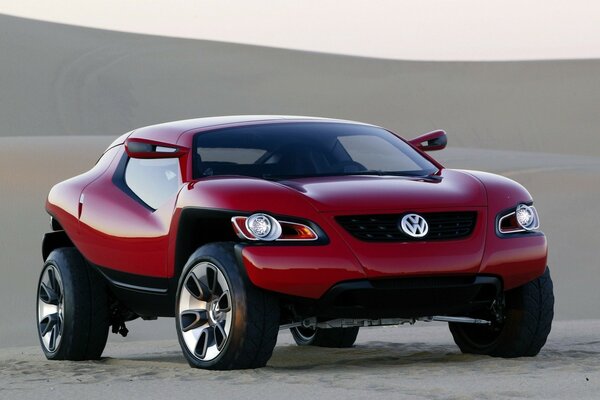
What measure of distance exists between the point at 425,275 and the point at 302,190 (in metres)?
0.81

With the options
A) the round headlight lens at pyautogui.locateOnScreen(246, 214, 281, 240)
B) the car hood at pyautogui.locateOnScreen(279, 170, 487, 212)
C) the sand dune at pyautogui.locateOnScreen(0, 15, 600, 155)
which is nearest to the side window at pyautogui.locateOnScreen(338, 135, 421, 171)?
the car hood at pyautogui.locateOnScreen(279, 170, 487, 212)

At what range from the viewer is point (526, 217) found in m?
8.15

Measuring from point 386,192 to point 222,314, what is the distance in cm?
109

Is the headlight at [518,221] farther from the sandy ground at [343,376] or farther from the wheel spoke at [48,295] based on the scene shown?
the wheel spoke at [48,295]

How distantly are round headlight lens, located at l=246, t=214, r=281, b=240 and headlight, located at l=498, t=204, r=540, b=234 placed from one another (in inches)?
50.0

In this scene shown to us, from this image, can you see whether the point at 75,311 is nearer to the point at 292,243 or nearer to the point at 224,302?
the point at 224,302

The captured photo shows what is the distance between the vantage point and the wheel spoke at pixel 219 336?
769 centimetres

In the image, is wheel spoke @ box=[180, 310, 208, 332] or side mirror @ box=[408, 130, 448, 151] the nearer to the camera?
wheel spoke @ box=[180, 310, 208, 332]

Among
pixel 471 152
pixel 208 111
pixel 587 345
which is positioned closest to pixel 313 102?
pixel 208 111

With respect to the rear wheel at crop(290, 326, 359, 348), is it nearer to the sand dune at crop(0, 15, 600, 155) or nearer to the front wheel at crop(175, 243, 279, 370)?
the front wheel at crop(175, 243, 279, 370)

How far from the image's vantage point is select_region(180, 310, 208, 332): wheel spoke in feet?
25.9

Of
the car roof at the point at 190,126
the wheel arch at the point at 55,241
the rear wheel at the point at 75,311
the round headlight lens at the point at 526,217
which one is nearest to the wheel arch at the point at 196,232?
the car roof at the point at 190,126

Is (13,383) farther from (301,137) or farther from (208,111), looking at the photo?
(208,111)

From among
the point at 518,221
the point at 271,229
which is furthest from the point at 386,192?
the point at 518,221
